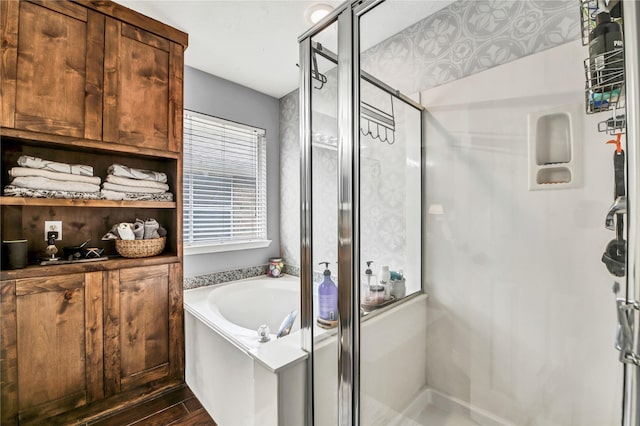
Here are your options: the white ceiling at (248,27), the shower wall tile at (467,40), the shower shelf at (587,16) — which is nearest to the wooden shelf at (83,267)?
the white ceiling at (248,27)

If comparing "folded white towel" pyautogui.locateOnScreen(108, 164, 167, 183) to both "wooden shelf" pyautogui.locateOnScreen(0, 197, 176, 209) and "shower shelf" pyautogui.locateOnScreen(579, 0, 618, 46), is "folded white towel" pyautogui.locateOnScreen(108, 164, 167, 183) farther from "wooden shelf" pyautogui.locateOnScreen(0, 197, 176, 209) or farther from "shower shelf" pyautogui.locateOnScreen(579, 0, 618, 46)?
"shower shelf" pyautogui.locateOnScreen(579, 0, 618, 46)

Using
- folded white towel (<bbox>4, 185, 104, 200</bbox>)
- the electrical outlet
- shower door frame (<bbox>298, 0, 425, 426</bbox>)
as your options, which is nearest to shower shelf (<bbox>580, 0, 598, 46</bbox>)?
shower door frame (<bbox>298, 0, 425, 426</bbox>)

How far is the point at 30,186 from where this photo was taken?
4.46 feet

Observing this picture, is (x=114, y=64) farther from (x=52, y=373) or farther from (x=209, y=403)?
(x=209, y=403)

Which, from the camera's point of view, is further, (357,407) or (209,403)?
(209,403)

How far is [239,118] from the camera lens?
250cm

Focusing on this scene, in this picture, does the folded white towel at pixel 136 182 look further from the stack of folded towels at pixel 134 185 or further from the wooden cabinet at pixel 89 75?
the wooden cabinet at pixel 89 75

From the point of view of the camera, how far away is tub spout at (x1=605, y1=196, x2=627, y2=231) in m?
0.71

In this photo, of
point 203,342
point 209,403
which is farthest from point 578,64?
point 209,403

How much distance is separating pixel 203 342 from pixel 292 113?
198 centimetres

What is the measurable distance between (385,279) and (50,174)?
1.70 meters

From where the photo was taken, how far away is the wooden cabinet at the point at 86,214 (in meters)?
1.32

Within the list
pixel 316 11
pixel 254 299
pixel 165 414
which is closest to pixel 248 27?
pixel 316 11

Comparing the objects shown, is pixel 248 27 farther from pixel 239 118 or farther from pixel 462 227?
pixel 462 227
